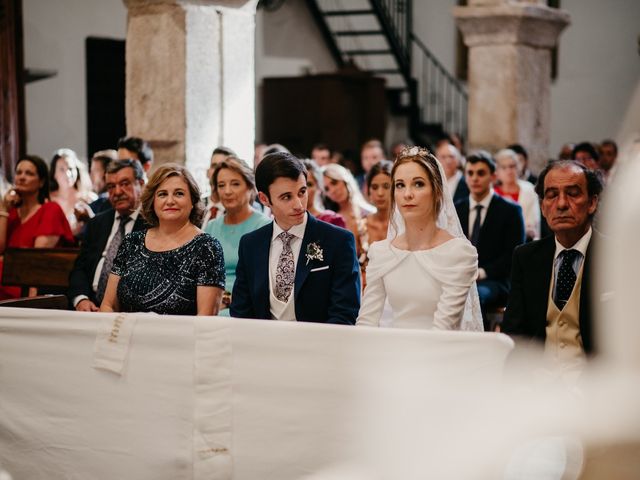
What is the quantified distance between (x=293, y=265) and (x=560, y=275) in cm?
100

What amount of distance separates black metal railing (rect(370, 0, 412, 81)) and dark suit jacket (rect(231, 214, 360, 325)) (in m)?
10.3

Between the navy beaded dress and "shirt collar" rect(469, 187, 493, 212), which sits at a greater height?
"shirt collar" rect(469, 187, 493, 212)

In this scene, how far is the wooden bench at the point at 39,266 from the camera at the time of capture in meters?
5.25

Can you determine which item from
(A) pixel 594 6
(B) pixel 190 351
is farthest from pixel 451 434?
(A) pixel 594 6

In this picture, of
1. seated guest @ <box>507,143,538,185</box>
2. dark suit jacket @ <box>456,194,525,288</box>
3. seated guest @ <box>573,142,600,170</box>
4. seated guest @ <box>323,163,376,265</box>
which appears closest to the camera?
dark suit jacket @ <box>456,194,525,288</box>

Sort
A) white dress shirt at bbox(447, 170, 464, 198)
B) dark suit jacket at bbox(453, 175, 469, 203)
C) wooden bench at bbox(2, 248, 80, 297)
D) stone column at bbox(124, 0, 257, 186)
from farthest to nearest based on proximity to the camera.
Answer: white dress shirt at bbox(447, 170, 464, 198)
dark suit jacket at bbox(453, 175, 469, 203)
stone column at bbox(124, 0, 257, 186)
wooden bench at bbox(2, 248, 80, 297)

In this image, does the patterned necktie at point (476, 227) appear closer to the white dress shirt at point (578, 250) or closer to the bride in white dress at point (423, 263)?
the bride in white dress at point (423, 263)

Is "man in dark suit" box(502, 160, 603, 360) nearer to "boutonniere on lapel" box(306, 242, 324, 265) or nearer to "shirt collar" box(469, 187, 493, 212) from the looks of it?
"boutonniere on lapel" box(306, 242, 324, 265)

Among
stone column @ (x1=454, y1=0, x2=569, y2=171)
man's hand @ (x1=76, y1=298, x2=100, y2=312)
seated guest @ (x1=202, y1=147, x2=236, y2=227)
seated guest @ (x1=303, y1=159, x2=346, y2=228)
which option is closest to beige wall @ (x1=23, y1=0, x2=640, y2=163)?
stone column @ (x1=454, y1=0, x2=569, y2=171)

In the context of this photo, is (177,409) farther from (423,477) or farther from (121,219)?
(121,219)

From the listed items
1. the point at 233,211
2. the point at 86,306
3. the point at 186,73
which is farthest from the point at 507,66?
the point at 86,306

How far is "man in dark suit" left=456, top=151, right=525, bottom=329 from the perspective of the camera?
5645 millimetres

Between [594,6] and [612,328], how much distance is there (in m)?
13.2

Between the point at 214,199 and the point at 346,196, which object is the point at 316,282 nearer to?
the point at 214,199
